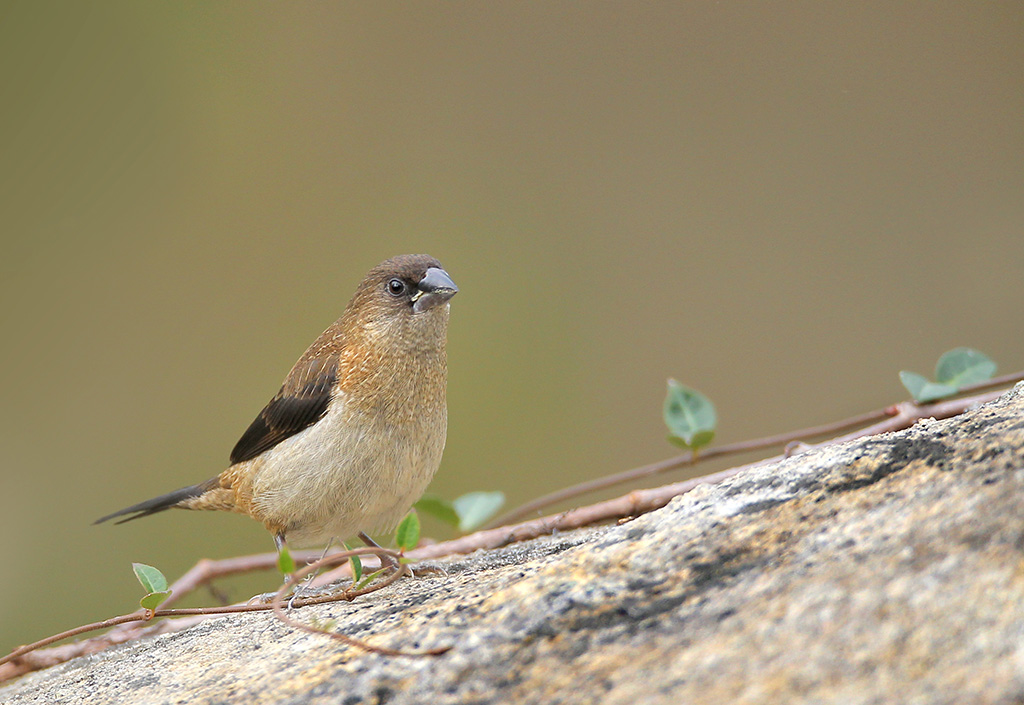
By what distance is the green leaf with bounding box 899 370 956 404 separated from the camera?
2143 millimetres

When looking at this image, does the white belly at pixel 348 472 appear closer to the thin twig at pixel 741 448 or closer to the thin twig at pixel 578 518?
the thin twig at pixel 578 518

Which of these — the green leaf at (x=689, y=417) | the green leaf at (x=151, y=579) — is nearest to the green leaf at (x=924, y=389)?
the green leaf at (x=689, y=417)

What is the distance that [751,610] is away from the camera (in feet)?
3.37

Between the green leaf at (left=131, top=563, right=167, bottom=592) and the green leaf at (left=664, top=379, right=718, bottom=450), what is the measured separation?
1.31 metres

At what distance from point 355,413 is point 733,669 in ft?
5.08

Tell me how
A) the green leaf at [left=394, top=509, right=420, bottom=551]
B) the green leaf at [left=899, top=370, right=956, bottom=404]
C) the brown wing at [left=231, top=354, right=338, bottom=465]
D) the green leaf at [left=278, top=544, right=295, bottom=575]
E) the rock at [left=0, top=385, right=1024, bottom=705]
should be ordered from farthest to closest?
1. the brown wing at [left=231, top=354, right=338, bottom=465]
2. the green leaf at [left=899, top=370, right=956, bottom=404]
3. the green leaf at [left=394, top=509, right=420, bottom=551]
4. the green leaf at [left=278, top=544, right=295, bottom=575]
5. the rock at [left=0, top=385, right=1024, bottom=705]

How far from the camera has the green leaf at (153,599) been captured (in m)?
1.66

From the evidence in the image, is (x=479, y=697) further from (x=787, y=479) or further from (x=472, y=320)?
(x=472, y=320)

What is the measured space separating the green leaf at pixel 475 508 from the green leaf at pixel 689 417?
604 mm

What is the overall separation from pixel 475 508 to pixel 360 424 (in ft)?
1.68

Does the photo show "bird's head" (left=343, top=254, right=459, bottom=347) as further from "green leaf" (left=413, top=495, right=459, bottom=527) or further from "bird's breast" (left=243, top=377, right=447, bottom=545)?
"green leaf" (left=413, top=495, right=459, bottom=527)

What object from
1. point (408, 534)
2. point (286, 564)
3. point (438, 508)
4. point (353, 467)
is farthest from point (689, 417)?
point (286, 564)

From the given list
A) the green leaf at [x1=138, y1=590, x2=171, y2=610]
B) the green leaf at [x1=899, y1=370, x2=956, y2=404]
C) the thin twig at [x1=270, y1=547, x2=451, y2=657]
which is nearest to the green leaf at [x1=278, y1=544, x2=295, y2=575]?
the thin twig at [x1=270, y1=547, x2=451, y2=657]

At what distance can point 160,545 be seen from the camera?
5.05 metres
